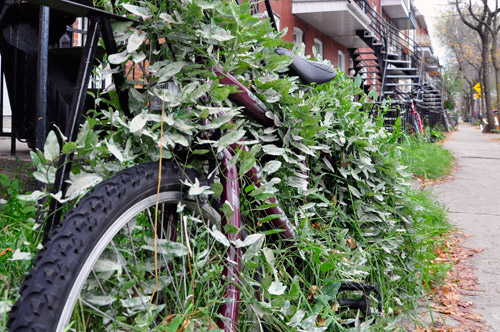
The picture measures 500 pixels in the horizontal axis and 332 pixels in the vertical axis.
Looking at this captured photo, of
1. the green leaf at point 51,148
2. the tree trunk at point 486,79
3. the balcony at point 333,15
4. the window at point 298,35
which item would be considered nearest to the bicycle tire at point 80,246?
the green leaf at point 51,148

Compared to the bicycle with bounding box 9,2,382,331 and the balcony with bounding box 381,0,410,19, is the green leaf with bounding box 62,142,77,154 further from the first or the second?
the balcony with bounding box 381,0,410,19

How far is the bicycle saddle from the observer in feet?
8.50

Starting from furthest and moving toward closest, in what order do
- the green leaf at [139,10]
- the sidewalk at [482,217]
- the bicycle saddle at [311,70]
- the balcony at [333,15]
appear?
the balcony at [333,15] → the sidewalk at [482,217] → the bicycle saddle at [311,70] → the green leaf at [139,10]

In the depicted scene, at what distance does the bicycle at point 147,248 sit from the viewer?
1.16 m

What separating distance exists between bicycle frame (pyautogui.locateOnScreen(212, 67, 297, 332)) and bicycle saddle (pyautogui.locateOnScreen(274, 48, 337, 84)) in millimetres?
494

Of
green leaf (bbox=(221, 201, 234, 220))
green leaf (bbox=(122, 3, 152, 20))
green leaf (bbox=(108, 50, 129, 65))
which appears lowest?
green leaf (bbox=(221, 201, 234, 220))

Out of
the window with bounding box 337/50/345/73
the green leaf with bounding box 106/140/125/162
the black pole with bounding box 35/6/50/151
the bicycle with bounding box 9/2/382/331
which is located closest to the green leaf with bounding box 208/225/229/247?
the bicycle with bounding box 9/2/382/331

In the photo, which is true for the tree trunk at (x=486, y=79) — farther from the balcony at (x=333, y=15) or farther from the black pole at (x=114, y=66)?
the black pole at (x=114, y=66)

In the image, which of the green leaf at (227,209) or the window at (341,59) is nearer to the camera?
the green leaf at (227,209)

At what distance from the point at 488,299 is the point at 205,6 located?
8.19 ft

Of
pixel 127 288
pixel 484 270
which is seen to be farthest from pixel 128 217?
pixel 484 270

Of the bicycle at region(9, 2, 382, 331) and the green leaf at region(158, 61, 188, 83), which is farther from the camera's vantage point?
the green leaf at region(158, 61, 188, 83)

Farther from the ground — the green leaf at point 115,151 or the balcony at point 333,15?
the balcony at point 333,15

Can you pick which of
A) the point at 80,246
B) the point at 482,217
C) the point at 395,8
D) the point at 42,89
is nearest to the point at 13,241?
the point at 42,89
